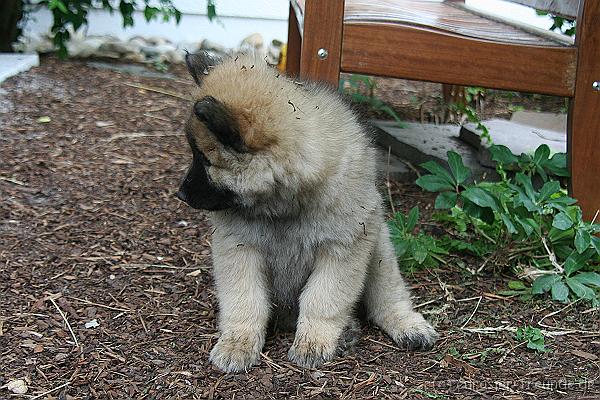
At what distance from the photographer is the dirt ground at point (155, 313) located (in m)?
2.69

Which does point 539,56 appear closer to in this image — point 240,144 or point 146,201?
point 240,144

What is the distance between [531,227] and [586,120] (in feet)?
2.10

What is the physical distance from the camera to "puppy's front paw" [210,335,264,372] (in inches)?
110

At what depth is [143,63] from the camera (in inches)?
303

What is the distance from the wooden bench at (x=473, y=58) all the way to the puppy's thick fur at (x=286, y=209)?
0.65 m

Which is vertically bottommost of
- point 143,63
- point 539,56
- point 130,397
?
point 130,397

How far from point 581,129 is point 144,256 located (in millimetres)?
2168

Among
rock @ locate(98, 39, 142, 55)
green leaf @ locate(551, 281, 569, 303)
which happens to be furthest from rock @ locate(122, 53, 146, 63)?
green leaf @ locate(551, 281, 569, 303)

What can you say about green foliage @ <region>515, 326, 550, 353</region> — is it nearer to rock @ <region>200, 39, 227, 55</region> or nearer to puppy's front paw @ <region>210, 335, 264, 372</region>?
puppy's front paw @ <region>210, 335, 264, 372</region>

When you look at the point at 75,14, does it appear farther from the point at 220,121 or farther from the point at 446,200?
the point at 220,121

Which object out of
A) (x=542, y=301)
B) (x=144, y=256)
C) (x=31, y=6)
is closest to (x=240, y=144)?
(x=144, y=256)

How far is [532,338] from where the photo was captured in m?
3.08

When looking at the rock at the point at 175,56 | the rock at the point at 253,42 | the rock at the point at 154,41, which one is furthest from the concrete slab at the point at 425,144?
the rock at the point at 154,41

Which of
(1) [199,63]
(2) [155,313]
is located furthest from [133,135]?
(1) [199,63]
